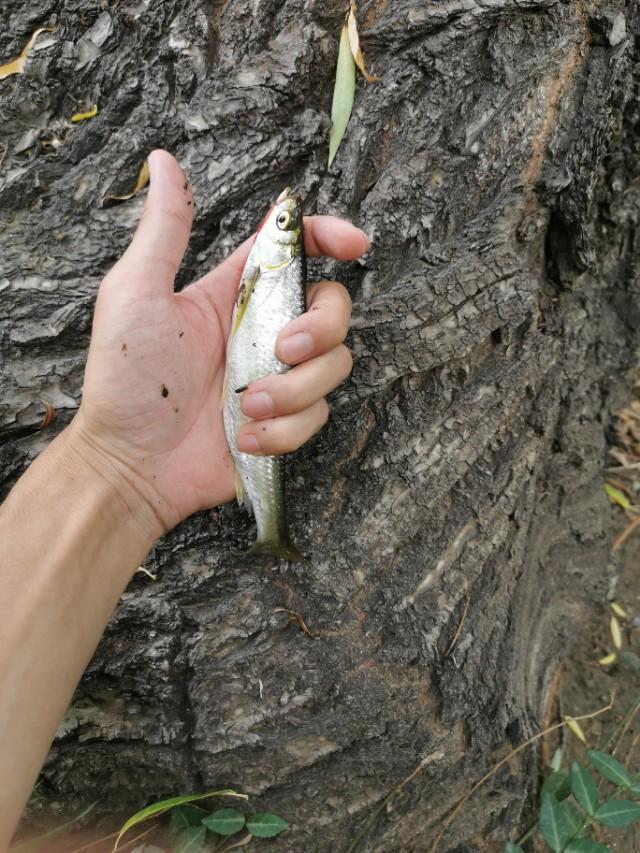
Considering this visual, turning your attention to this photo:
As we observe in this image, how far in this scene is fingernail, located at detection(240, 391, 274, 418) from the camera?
6.79 ft

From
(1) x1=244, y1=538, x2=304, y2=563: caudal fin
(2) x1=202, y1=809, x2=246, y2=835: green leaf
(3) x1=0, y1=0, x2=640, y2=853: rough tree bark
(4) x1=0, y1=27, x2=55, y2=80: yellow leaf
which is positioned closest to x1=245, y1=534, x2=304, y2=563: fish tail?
(1) x1=244, y1=538, x2=304, y2=563: caudal fin

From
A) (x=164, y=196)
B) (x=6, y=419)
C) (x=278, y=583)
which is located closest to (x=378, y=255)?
(x=164, y=196)

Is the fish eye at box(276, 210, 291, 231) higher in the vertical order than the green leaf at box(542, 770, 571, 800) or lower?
higher

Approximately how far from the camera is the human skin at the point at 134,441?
1902 mm

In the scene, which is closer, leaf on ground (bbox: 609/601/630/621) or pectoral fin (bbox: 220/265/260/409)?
pectoral fin (bbox: 220/265/260/409)

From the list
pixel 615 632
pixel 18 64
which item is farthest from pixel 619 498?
pixel 18 64

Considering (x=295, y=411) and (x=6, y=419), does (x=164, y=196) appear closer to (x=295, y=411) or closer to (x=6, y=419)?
(x=295, y=411)

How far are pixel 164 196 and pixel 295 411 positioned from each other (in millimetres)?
816

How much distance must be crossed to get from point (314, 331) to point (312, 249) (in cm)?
40

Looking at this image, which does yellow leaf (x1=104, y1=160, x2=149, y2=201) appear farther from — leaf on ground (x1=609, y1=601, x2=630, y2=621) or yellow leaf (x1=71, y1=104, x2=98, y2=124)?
leaf on ground (x1=609, y1=601, x2=630, y2=621)

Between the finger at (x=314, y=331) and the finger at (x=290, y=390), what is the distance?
0.04m

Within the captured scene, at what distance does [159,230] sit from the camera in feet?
6.65

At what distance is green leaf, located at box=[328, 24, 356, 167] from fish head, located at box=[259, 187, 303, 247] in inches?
20.1

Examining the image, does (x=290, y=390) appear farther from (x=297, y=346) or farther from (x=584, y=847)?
(x=584, y=847)
